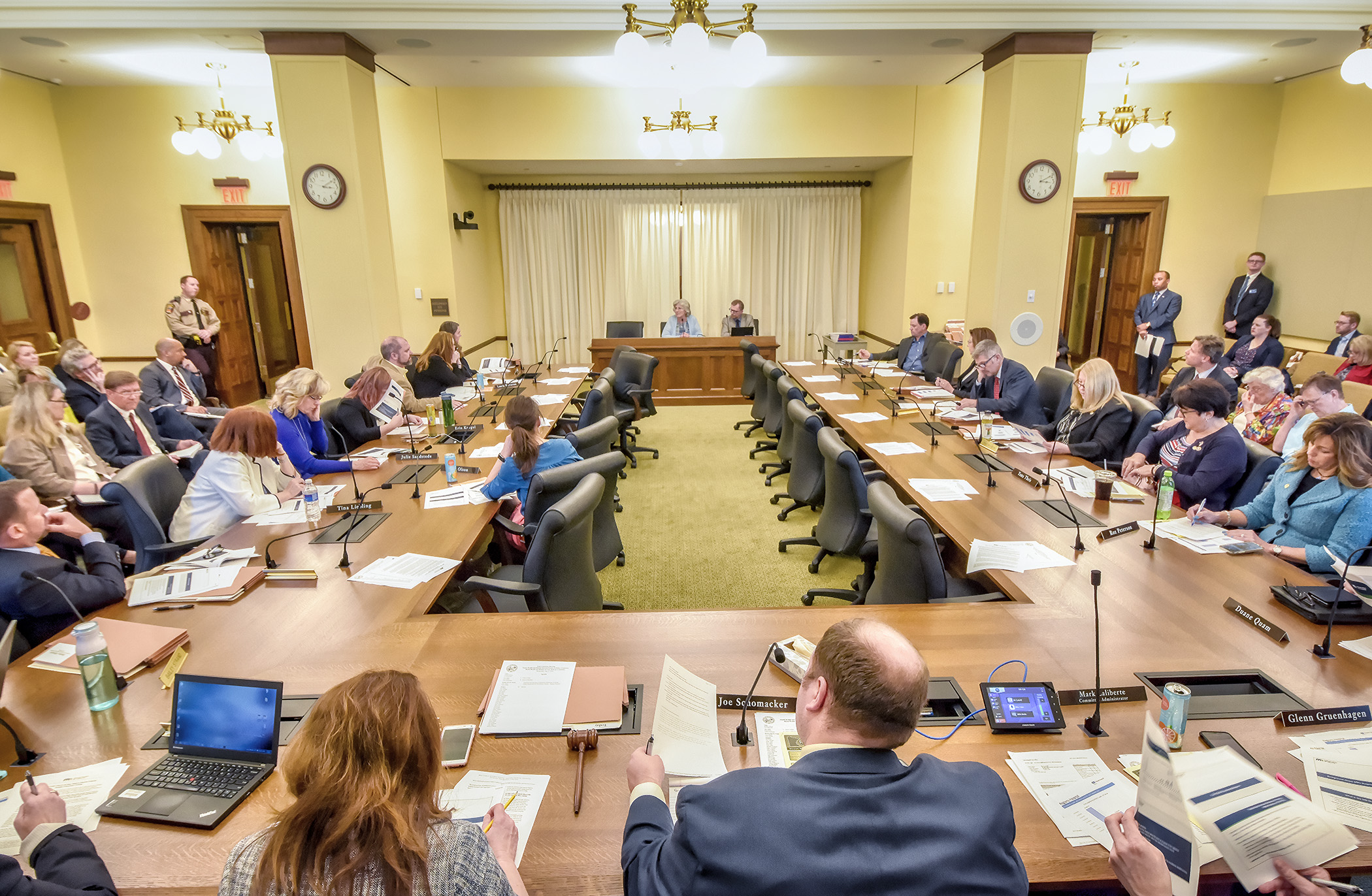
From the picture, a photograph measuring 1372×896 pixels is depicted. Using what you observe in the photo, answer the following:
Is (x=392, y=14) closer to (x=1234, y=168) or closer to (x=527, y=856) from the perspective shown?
(x=527, y=856)

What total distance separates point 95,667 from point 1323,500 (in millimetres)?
3914

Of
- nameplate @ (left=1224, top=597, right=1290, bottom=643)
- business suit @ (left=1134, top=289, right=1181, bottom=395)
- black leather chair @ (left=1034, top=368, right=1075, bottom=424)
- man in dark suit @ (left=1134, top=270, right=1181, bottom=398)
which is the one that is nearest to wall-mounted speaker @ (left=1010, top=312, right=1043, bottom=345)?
black leather chair @ (left=1034, top=368, right=1075, bottom=424)

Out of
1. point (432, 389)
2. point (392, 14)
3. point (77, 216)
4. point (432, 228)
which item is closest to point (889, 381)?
point (432, 389)

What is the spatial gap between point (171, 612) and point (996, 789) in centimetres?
240

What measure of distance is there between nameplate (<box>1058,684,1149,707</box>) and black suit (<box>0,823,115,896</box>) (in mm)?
1980

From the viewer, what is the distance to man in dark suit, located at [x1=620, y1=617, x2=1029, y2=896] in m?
1.05

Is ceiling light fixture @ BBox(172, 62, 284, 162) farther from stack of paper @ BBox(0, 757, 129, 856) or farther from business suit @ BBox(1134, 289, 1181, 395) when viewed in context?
business suit @ BBox(1134, 289, 1181, 395)

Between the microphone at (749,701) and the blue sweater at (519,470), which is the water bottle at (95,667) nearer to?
the microphone at (749,701)

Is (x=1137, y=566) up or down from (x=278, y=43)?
down

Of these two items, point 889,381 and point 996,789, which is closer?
point 996,789

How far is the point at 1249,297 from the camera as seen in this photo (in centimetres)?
791

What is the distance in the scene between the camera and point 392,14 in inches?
206

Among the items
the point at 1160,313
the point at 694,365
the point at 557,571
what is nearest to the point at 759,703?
the point at 557,571

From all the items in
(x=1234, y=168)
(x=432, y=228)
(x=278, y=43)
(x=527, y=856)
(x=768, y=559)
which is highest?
(x=278, y=43)
